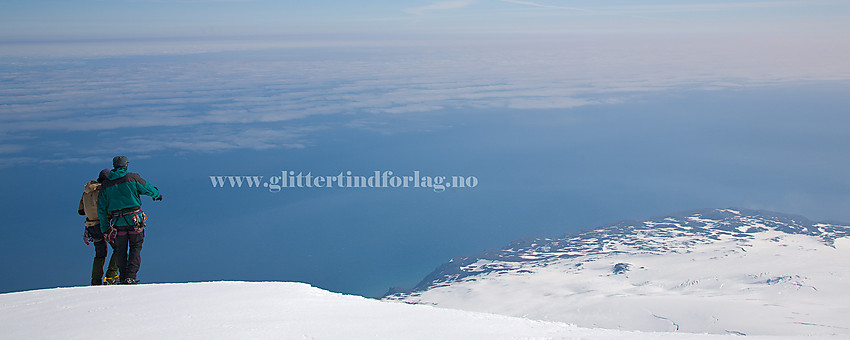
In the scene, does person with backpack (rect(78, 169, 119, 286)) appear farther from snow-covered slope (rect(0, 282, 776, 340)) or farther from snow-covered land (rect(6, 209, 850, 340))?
snow-covered slope (rect(0, 282, 776, 340))

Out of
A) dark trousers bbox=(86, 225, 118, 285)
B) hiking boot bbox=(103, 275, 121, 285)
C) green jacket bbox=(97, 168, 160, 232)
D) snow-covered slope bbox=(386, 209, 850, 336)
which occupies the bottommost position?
snow-covered slope bbox=(386, 209, 850, 336)

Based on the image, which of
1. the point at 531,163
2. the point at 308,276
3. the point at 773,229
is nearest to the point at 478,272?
the point at 308,276

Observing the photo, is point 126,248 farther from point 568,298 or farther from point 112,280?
point 568,298

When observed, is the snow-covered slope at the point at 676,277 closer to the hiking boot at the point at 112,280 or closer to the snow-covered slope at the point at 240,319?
the snow-covered slope at the point at 240,319

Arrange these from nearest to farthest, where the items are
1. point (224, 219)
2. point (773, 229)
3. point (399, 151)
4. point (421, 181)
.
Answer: point (773, 229)
point (224, 219)
point (421, 181)
point (399, 151)

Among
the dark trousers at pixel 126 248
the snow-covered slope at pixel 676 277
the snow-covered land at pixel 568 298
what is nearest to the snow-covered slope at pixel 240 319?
the snow-covered land at pixel 568 298

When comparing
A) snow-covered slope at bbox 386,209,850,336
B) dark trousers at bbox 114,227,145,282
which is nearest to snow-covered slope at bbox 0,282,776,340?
dark trousers at bbox 114,227,145,282

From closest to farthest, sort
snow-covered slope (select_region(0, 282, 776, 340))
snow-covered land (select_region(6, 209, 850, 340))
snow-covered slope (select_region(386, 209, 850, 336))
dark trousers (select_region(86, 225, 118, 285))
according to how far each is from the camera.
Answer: snow-covered slope (select_region(0, 282, 776, 340))
snow-covered land (select_region(6, 209, 850, 340))
dark trousers (select_region(86, 225, 118, 285))
snow-covered slope (select_region(386, 209, 850, 336))

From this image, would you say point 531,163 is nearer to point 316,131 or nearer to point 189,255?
point 316,131
